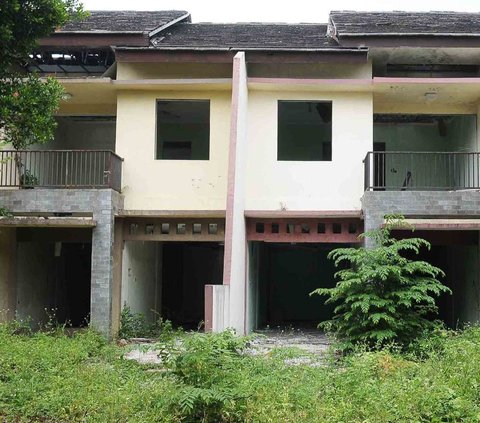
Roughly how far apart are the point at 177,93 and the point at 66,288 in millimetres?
6243

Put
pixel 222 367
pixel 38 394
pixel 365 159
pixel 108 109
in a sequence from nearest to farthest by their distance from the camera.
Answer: pixel 222 367
pixel 38 394
pixel 365 159
pixel 108 109

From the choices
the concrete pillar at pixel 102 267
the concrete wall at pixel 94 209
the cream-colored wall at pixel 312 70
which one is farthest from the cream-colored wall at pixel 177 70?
the concrete pillar at pixel 102 267

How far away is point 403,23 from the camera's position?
13.3 meters

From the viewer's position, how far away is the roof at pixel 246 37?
1255cm

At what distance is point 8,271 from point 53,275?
101 inches

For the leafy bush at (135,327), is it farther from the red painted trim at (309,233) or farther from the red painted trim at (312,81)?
the red painted trim at (312,81)

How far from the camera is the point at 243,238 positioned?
1212 cm

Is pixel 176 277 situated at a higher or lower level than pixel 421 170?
lower

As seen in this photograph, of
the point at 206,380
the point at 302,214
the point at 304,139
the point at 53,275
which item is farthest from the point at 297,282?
the point at 206,380

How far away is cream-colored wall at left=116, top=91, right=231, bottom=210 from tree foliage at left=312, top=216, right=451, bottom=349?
3.65 metres

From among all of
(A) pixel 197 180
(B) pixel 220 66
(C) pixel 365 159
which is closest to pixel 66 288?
(A) pixel 197 180

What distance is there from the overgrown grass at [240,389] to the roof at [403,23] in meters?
6.91

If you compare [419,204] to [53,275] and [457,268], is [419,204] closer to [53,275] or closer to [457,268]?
[457,268]

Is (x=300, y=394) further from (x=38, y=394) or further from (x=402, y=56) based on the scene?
(x=402, y=56)
